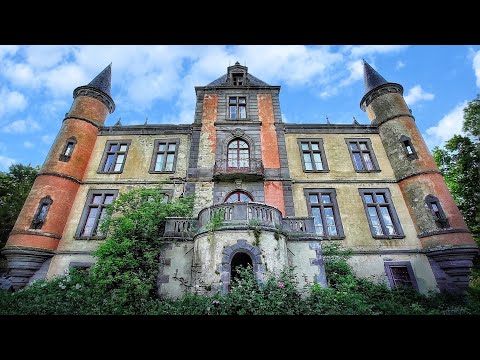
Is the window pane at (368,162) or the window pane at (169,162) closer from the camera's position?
the window pane at (169,162)

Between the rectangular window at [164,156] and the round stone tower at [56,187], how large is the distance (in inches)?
161

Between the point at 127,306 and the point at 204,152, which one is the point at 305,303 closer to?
the point at 127,306

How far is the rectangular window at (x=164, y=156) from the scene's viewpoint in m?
15.8

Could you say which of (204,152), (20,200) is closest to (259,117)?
(204,152)

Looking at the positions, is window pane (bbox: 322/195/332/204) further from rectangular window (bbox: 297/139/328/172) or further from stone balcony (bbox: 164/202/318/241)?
stone balcony (bbox: 164/202/318/241)

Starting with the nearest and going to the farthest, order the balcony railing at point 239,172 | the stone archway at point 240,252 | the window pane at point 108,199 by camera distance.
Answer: the stone archway at point 240,252, the balcony railing at point 239,172, the window pane at point 108,199

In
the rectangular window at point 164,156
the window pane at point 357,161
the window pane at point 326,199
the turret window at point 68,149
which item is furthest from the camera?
the window pane at point 357,161

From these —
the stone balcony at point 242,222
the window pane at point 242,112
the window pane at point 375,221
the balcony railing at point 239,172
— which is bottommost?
the stone balcony at point 242,222

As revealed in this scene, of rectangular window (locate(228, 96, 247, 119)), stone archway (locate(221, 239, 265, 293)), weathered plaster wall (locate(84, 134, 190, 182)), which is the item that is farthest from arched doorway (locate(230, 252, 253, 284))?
rectangular window (locate(228, 96, 247, 119))

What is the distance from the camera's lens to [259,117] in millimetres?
17312

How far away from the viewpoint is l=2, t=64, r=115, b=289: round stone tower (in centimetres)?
1257

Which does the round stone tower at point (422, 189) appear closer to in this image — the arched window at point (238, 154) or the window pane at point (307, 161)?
the window pane at point (307, 161)

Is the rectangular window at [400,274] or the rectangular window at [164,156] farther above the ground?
A: the rectangular window at [164,156]

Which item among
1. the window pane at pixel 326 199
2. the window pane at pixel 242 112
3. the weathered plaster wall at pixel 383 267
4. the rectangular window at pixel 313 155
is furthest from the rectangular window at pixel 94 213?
the weathered plaster wall at pixel 383 267
